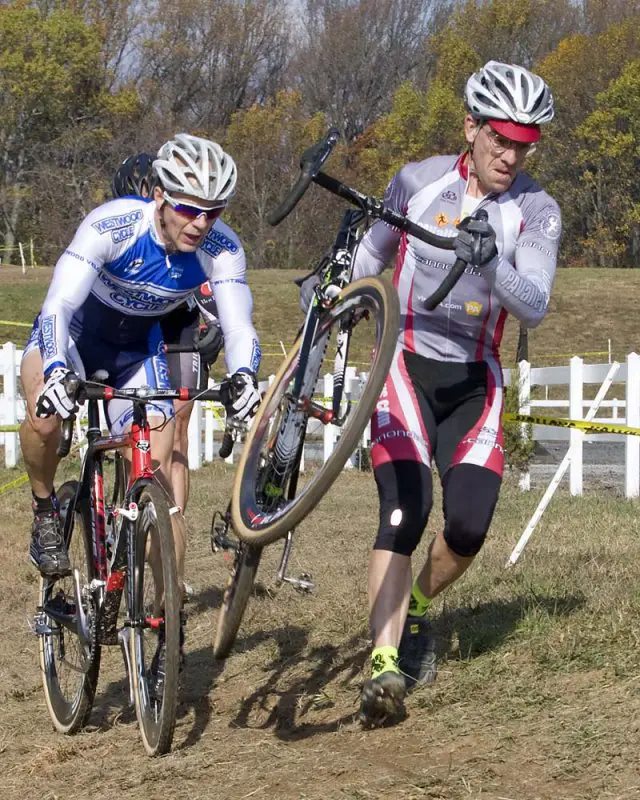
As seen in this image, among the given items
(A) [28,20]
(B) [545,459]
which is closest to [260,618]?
(B) [545,459]

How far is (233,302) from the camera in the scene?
212 inches

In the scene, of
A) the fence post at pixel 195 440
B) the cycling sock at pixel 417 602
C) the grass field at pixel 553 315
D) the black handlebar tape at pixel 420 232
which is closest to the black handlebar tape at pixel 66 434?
the black handlebar tape at pixel 420 232

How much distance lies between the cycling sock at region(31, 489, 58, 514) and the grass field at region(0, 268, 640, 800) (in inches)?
37.6

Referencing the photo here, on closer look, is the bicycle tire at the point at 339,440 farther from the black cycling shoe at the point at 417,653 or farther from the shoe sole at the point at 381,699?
the black cycling shoe at the point at 417,653

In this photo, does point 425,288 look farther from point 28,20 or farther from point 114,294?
point 28,20

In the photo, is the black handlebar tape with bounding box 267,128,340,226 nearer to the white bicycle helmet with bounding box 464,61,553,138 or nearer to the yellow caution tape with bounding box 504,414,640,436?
the white bicycle helmet with bounding box 464,61,553,138

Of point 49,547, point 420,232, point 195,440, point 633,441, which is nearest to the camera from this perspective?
point 420,232

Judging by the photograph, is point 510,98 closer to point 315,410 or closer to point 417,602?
point 315,410

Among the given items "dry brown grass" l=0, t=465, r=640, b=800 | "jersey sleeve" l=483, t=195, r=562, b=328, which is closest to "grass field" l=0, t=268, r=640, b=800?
"dry brown grass" l=0, t=465, r=640, b=800

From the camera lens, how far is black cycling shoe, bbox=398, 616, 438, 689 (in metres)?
5.34

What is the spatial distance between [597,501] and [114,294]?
23.8ft

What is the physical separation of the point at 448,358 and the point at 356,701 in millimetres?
1509

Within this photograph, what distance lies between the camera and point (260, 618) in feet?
23.4

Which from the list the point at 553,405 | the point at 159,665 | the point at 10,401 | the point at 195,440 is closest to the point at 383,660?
the point at 159,665
